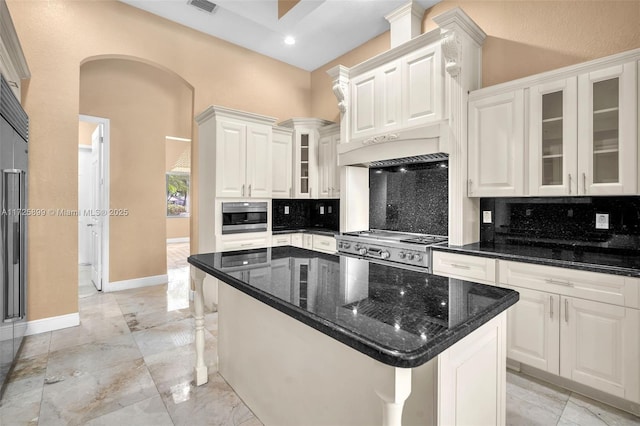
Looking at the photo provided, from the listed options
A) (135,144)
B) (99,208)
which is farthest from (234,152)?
(99,208)

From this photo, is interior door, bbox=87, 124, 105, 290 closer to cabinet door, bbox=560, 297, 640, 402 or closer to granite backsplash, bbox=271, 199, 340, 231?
granite backsplash, bbox=271, 199, 340, 231

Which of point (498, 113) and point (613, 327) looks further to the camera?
point (498, 113)

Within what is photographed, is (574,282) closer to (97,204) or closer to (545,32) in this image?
(545,32)

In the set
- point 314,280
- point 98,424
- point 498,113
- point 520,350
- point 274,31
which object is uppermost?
point 274,31

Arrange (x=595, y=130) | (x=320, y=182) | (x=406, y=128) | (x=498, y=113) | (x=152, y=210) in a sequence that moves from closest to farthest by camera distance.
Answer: (x=595, y=130) → (x=498, y=113) → (x=406, y=128) → (x=320, y=182) → (x=152, y=210)

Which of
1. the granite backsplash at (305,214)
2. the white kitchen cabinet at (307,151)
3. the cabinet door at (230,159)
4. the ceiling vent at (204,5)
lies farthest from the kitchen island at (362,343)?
the ceiling vent at (204,5)

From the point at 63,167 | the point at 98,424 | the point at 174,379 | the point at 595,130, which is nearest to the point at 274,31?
the point at 63,167

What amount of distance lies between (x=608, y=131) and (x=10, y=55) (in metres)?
4.38

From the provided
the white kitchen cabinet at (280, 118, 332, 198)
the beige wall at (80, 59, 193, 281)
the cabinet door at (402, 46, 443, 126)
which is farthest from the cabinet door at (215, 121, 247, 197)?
the cabinet door at (402, 46, 443, 126)

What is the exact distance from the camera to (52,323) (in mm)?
3174

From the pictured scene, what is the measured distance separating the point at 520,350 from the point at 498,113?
6.05 feet

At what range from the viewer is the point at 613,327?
6.32ft

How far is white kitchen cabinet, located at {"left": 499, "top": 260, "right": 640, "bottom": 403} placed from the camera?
1883 mm

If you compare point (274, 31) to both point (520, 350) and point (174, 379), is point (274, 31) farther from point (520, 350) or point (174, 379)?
point (520, 350)
